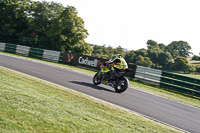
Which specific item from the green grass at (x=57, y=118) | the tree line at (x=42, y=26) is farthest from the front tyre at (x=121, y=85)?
the tree line at (x=42, y=26)

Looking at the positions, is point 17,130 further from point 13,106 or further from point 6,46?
point 6,46

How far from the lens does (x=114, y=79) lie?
35.7ft

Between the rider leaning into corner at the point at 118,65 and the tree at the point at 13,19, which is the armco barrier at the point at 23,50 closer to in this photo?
the tree at the point at 13,19

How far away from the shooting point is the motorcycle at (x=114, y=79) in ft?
34.1

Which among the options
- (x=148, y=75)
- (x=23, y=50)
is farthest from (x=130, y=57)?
(x=148, y=75)

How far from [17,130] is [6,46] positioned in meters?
29.3

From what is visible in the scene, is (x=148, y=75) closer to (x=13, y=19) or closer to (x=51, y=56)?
(x=51, y=56)

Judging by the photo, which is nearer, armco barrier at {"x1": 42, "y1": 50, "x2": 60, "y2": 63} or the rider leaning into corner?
the rider leaning into corner

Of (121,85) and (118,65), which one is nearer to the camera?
(121,85)

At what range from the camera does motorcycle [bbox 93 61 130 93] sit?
1039cm

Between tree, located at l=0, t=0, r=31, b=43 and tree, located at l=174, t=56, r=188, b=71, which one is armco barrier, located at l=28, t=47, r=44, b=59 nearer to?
tree, located at l=0, t=0, r=31, b=43

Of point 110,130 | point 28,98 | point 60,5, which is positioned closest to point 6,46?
point 60,5

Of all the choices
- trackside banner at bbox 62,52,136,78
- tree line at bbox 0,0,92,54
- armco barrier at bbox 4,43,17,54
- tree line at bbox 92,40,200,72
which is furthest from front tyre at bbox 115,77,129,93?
tree line at bbox 92,40,200,72

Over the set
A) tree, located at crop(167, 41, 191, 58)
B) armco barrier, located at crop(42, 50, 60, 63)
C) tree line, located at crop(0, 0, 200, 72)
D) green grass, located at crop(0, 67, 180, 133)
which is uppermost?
tree, located at crop(167, 41, 191, 58)
